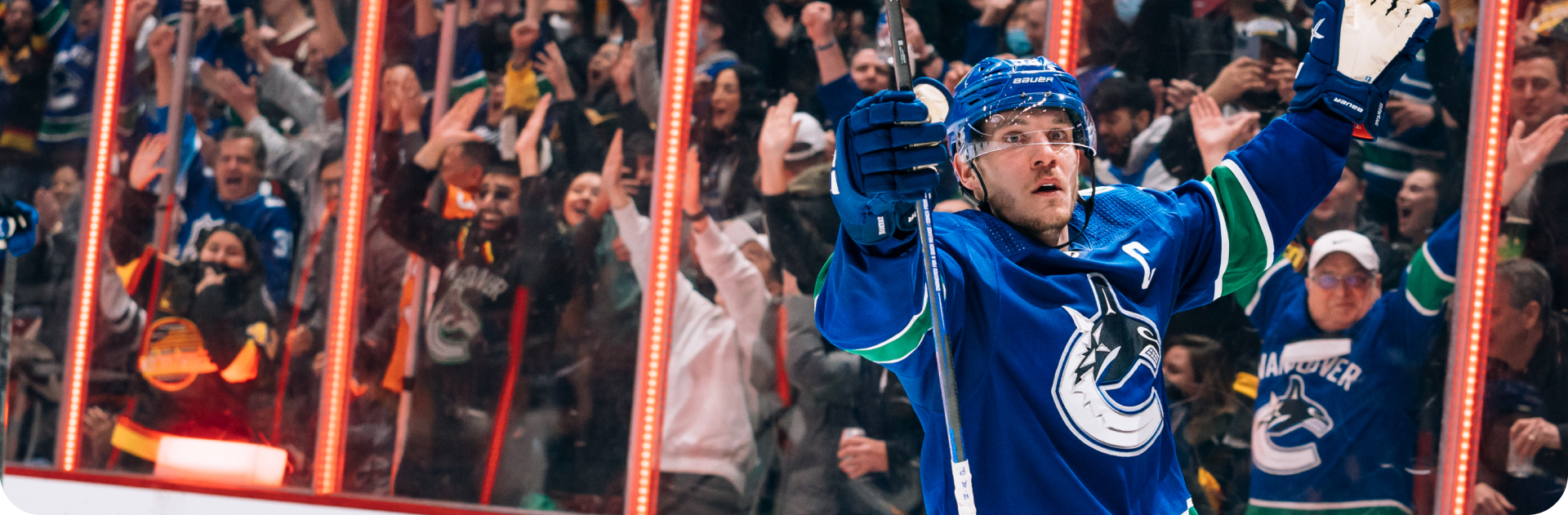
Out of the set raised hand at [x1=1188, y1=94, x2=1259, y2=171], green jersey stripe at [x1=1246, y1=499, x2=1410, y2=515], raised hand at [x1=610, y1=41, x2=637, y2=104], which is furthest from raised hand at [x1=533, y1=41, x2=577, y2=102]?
green jersey stripe at [x1=1246, y1=499, x2=1410, y2=515]

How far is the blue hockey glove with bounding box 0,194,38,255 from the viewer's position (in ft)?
9.77

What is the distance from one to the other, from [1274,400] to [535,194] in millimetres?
2727

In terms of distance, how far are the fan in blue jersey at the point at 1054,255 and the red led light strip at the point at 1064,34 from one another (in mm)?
1662

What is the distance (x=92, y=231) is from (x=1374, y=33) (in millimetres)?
4943

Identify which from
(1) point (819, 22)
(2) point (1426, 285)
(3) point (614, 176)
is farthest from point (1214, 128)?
(3) point (614, 176)

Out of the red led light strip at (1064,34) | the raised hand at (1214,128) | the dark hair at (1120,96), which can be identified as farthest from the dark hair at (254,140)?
the raised hand at (1214,128)

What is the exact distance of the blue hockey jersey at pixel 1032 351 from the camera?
4.33 feet

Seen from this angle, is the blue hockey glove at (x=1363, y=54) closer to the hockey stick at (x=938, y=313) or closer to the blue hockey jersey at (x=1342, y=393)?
the hockey stick at (x=938, y=313)

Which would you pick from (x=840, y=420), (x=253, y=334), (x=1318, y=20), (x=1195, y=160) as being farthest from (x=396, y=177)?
(x=1318, y=20)

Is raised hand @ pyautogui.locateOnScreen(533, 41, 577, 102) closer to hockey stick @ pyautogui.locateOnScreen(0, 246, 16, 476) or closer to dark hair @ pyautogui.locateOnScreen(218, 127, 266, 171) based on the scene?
dark hair @ pyautogui.locateOnScreen(218, 127, 266, 171)

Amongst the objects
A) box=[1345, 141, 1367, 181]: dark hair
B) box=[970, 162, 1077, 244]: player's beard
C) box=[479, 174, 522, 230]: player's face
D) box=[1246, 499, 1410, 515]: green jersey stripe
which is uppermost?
box=[1345, 141, 1367, 181]: dark hair

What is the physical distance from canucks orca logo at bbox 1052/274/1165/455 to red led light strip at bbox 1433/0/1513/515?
2170mm

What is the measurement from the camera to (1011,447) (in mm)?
1389

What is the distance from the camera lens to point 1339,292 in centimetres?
315
